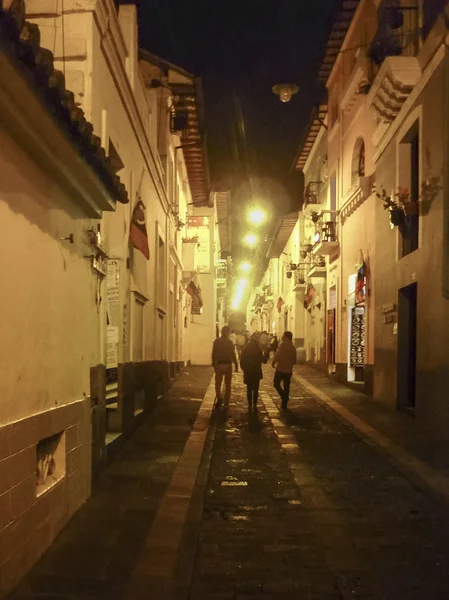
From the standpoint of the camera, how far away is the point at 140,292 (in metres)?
11.6

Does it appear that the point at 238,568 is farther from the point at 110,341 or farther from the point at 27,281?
the point at 110,341

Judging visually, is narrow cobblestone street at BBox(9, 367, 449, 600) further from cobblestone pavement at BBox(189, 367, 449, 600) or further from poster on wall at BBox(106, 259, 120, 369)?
poster on wall at BBox(106, 259, 120, 369)

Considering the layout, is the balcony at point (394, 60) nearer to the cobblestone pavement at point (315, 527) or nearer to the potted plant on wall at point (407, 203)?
the potted plant on wall at point (407, 203)

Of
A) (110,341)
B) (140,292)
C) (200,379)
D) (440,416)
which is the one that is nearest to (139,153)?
(140,292)

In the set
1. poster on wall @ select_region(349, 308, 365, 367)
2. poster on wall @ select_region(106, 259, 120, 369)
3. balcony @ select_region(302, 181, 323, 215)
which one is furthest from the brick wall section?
balcony @ select_region(302, 181, 323, 215)

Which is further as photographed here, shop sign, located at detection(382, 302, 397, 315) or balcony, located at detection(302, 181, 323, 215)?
balcony, located at detection(302, 181, 323, 215)

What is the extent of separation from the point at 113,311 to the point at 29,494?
4957 millimetres

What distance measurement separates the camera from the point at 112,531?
233 inches

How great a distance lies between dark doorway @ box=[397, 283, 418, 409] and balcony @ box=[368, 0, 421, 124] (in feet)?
12.5

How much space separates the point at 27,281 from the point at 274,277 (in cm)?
4201

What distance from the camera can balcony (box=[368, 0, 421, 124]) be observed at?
11828 millimetres

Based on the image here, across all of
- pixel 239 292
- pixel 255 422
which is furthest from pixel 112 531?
pixel 239 292

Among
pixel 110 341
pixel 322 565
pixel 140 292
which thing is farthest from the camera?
pixel 140 292

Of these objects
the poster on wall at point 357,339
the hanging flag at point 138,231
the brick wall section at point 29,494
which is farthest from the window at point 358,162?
the brick wall section at point 29,494
